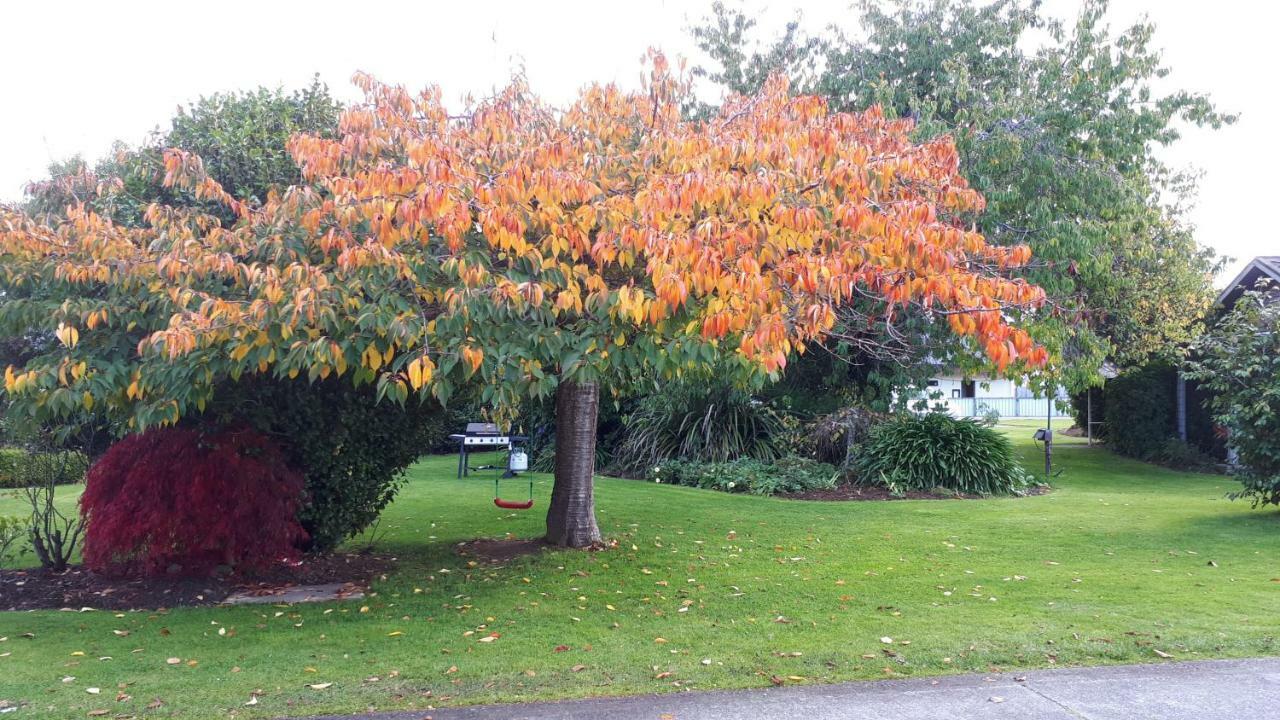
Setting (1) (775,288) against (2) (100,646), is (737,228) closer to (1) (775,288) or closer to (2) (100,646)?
(1) (775,288)

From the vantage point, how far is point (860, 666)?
5676mm

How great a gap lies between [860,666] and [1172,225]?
60.1 feet

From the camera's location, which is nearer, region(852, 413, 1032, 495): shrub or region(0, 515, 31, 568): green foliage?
region(0, 515, 31, 568): green foliage

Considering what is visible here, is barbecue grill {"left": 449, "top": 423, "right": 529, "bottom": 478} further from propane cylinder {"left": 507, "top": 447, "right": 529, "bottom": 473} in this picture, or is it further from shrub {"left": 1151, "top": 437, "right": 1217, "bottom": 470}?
shrub {"left": 1151, "top": 437, "right": 1217, "bottom": 470}

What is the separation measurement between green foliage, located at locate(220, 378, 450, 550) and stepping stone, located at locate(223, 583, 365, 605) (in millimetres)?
792

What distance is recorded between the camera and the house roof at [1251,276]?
658 inches

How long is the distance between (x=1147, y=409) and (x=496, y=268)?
1918 centimetres

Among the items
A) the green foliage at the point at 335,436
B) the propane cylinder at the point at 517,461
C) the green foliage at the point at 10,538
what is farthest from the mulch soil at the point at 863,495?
the green foliage at the point at 10,538

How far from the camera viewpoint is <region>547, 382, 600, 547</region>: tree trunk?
9.50 meters

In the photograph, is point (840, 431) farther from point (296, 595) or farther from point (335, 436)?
point (296, 595)

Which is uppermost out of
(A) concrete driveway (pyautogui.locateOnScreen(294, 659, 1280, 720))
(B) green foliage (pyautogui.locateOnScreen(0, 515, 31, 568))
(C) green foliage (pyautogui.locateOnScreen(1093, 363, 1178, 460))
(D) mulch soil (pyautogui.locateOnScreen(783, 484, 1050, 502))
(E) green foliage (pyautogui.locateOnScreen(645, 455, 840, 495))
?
(C) green foliage (pyautogui.locateOnScreen(1093, 363, 1178, 460))

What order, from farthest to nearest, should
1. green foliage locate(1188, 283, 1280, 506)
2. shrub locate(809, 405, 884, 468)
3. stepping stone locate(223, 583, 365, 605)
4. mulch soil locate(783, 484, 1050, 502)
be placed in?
shrub locate(809, 405, 884, 468), mulch soil locate(783, 484, 1050, 502), green foliage locate(1188, 283, 1280, 506), stepping stone locate(223, 583, 365, 605)

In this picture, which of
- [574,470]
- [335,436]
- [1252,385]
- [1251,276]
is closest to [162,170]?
[335,436]

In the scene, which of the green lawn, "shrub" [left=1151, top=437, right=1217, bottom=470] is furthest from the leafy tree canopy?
"shrub" [left=1151, top=437, right=1217, bottom=470]
